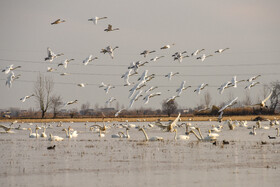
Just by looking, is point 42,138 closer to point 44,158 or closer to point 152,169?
point 44,158

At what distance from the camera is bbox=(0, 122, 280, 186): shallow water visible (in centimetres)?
1602

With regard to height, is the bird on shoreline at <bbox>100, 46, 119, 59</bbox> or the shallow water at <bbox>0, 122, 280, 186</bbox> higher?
the bird on shoreline at <bbox>100, 46, 119, 59</bbox>

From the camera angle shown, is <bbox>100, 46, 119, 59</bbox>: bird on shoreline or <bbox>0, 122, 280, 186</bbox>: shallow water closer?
<bbox>0, 122, 280, 186</bbox>: shallow water

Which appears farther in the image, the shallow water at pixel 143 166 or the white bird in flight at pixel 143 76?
the white bird in flight at pixel 143 76

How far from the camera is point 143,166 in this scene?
19.6 m

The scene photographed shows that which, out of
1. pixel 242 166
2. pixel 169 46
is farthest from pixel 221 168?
pixel 169 46

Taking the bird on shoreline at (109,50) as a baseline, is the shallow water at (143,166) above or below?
below

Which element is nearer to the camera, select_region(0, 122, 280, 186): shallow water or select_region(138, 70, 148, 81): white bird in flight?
select_region(0, 122, 280, 186): shallow water

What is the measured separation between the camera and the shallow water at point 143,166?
1602 centimetres

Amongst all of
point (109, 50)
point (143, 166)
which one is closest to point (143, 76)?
point (109, 50)

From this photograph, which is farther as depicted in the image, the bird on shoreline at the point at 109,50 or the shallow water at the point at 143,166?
the bird on shoreline at the point at 109,50

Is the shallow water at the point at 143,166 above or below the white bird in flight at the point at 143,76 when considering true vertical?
below

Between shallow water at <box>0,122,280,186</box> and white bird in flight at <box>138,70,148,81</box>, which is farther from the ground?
white bird in flight at <box>138,70,148,81</box>

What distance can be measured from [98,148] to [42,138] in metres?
10.5
